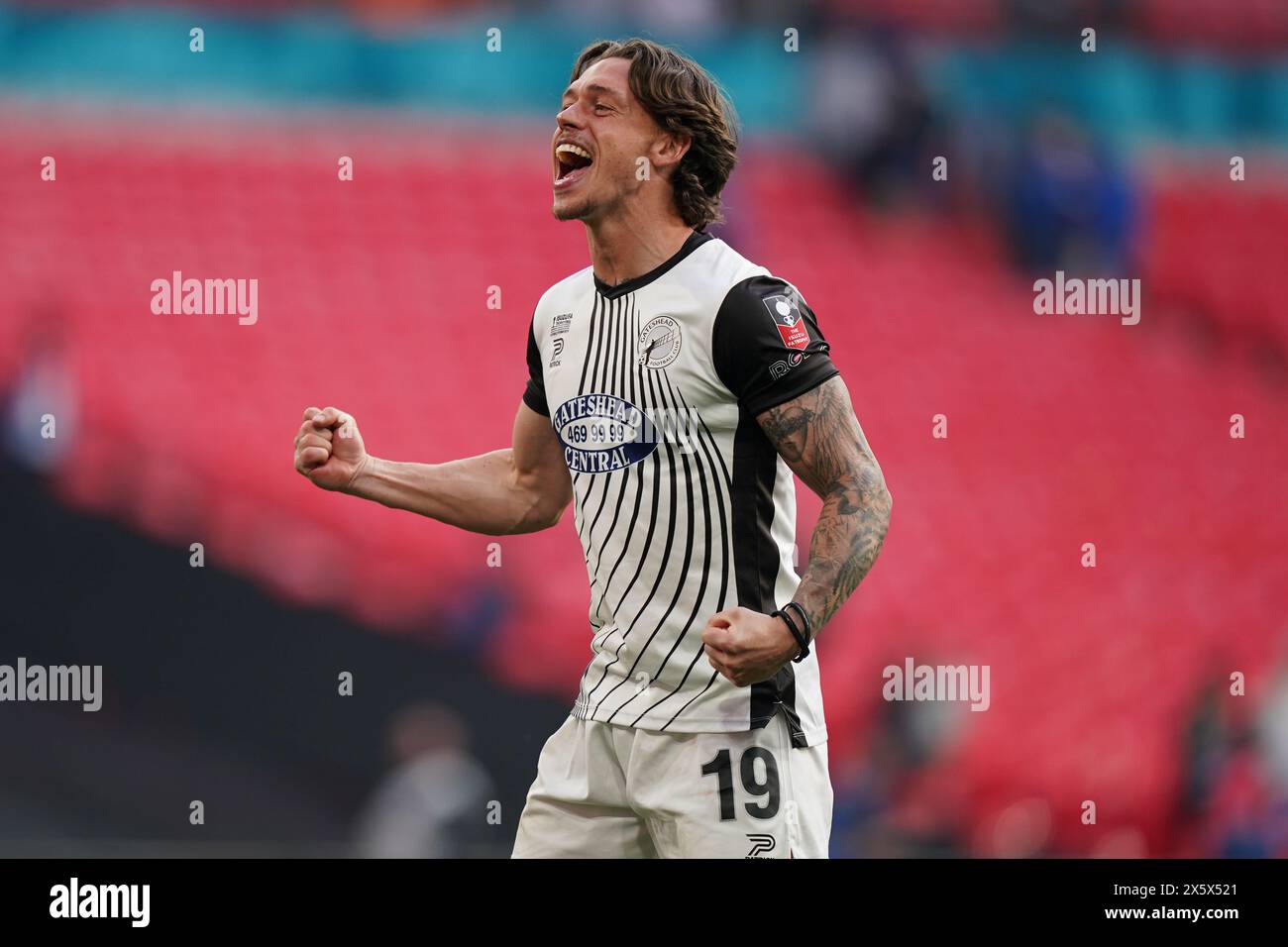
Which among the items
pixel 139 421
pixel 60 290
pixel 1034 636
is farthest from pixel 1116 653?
pixel 60 290

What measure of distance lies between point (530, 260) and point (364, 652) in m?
1.49

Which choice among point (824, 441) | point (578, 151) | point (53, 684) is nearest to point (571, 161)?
point (578, 151)

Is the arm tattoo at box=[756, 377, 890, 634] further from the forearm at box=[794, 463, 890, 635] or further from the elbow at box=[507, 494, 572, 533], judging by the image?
the elbow at box=[507, 494, 572, 533]

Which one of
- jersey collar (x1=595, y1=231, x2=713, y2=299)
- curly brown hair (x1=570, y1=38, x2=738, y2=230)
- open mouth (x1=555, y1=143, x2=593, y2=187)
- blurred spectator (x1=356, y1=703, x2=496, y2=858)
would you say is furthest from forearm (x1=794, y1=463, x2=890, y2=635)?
blurred spectator (x1=356, y1=703, x2=496, y2=858)

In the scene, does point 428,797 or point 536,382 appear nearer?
point 536,382

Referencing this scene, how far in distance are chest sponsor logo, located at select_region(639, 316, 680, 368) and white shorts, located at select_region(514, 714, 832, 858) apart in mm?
667

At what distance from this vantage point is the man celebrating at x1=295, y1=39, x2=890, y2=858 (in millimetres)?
2414

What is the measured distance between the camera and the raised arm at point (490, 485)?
291 cm

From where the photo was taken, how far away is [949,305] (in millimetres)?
5012

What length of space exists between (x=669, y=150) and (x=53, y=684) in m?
3.09

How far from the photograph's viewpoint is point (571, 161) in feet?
9.23

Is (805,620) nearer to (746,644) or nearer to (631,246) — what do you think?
(746,644)

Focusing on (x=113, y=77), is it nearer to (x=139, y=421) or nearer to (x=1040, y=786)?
(x=139, y=421)

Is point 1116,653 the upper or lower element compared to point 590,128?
lower
